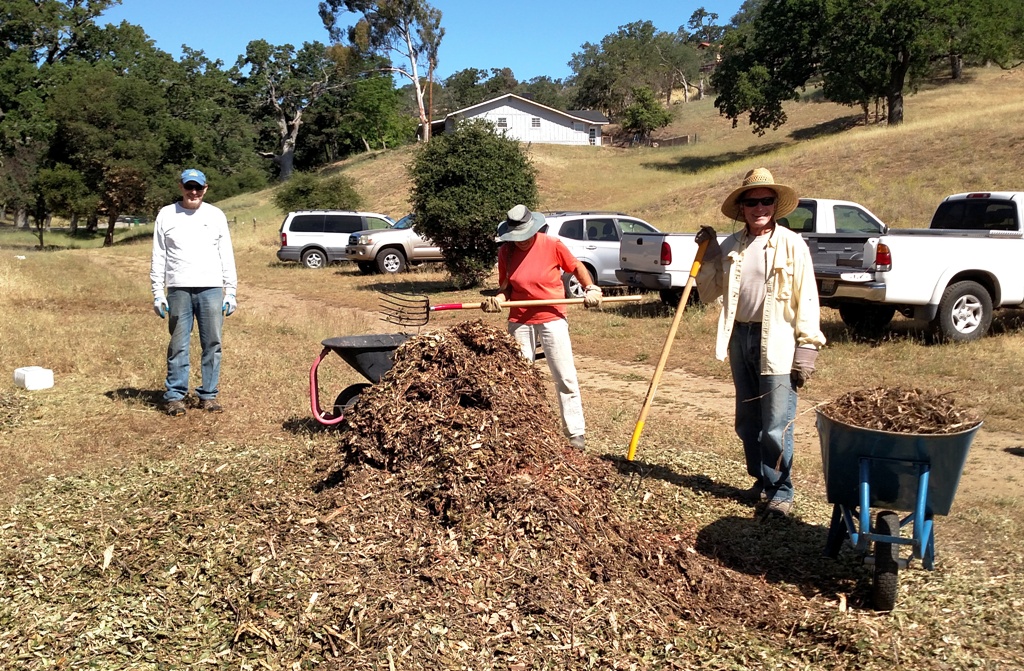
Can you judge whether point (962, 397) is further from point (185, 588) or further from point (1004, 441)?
point (185, 588)

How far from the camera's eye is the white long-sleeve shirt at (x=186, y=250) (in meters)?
7.81

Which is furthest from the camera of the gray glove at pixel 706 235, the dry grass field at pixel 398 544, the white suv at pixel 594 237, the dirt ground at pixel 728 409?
the white suv at pixel 594 237

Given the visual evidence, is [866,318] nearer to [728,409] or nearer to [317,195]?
[728,409]

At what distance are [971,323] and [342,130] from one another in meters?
70.7

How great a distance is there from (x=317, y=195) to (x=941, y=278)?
31296mm

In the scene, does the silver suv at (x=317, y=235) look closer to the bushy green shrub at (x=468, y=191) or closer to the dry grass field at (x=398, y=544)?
the bushy green shrub at (x=468, y=191)

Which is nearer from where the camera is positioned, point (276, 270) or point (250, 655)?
point (250, 655)

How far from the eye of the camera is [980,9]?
4441cm

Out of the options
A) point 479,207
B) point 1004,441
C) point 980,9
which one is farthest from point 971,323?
point 980,9

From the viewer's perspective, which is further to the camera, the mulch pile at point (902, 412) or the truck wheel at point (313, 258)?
the truck wheel at point (313, 258)

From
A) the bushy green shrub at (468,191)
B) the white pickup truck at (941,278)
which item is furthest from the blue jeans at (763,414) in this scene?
the bushy green shrub at (468,191)

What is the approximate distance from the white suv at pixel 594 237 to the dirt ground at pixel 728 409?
5.61 metres

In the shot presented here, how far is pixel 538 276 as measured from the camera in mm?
6422

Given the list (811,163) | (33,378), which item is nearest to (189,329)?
(33,378)
